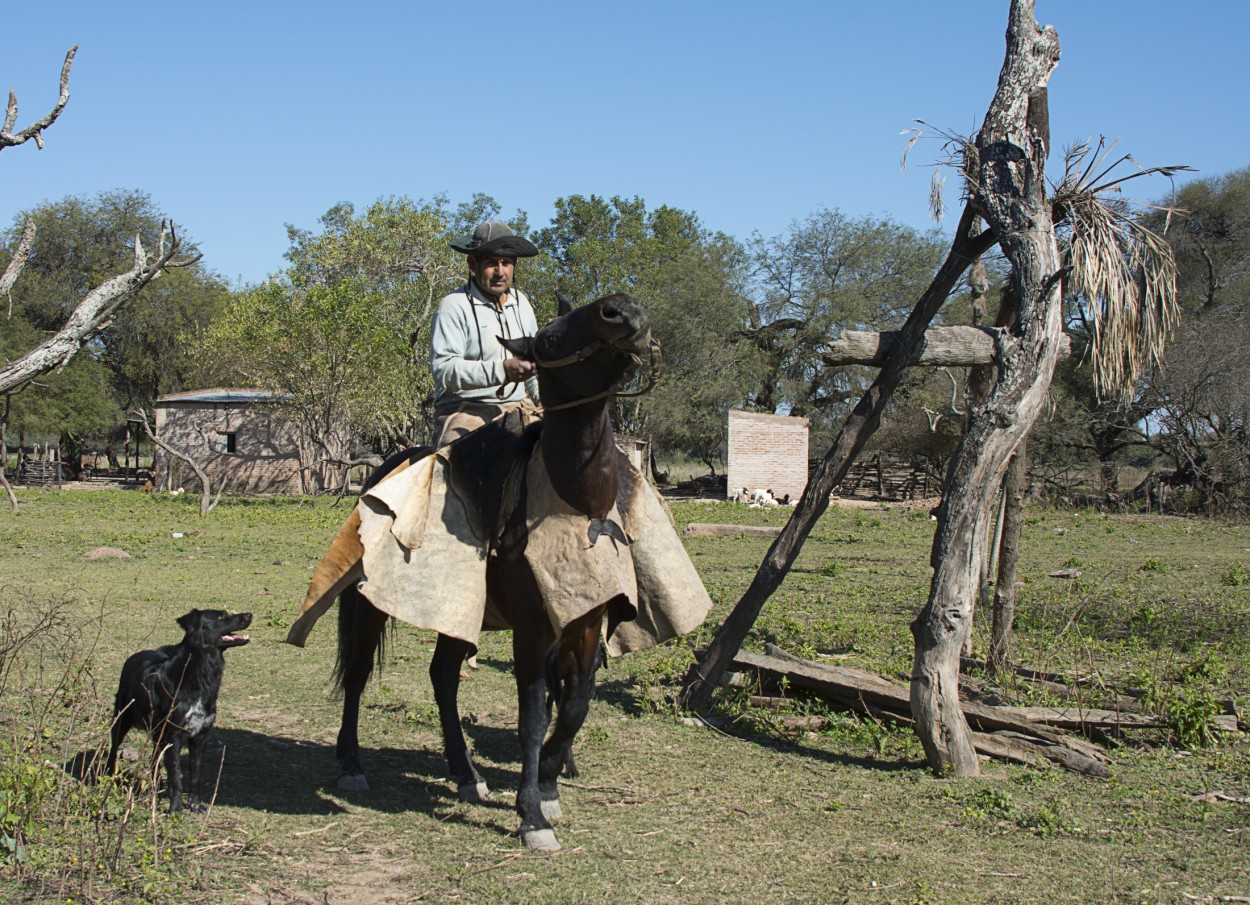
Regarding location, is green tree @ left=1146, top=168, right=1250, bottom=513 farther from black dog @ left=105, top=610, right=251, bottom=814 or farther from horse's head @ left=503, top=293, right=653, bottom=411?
black dog @ left=105, top=610, right=251, bottom=814

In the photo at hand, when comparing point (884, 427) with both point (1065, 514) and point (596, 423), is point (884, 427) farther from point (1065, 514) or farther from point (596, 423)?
point (596, 423)

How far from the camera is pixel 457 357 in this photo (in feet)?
19.0

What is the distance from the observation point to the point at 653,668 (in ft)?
28.0

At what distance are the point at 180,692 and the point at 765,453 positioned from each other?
99.9 feet

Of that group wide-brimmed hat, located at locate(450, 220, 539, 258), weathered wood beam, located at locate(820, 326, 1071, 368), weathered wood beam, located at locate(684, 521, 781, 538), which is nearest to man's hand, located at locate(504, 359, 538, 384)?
wide-brimmed hat, located at locate(450, 220, 539, 258)

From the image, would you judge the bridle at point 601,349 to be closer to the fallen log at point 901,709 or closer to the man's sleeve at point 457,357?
the man's sleeve at point 457,357

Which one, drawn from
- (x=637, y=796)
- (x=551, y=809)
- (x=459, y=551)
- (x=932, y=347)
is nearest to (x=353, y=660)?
(x=459, y=551)

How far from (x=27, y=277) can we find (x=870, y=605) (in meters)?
46.1

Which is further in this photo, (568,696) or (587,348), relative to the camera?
→ (568,696)

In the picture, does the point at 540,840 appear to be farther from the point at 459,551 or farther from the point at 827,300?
the point at 827,300

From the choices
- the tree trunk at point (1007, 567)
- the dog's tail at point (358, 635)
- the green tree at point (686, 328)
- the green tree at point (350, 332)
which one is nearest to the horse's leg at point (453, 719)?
the dog's tail at point (358, 635)

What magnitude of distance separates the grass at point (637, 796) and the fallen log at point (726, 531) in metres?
10.3

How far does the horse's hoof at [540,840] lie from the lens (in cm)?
489

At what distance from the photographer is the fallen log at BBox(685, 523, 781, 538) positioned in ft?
70.5
